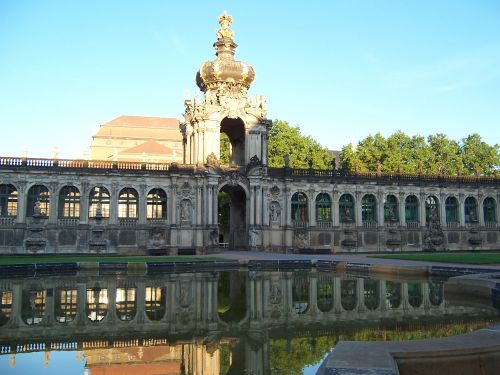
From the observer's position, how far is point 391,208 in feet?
179

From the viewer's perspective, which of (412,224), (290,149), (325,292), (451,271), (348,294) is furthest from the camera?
(290,149)

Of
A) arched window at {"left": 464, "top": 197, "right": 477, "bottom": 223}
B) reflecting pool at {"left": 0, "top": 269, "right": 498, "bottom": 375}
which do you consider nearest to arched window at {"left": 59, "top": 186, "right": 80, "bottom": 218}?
reflecting pool at {"left": 0, "top": 269, "right": 498, "bottom": 375}

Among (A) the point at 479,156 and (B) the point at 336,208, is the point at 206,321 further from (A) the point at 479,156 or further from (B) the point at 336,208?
(A) the point at 479,156

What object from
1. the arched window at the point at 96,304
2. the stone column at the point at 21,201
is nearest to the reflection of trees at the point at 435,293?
the arched window at the point at 96,304

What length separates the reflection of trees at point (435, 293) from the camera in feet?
57.8

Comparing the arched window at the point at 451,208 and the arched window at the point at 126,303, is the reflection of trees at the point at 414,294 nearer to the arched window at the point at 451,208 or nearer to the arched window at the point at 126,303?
the arched window at the point at 126,303

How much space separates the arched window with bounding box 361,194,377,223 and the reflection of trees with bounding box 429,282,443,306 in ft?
101

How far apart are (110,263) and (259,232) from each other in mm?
20025

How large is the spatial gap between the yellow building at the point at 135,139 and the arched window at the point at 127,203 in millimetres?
54279

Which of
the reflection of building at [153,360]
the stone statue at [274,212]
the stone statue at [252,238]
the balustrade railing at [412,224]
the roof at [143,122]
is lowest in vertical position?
the reflection of building at [153,360]

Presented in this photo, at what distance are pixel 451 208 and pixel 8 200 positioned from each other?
1780 inches

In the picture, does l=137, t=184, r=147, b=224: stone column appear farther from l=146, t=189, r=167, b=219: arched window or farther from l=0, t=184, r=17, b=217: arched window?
l=0, t=184, r=17, b=217: arched window

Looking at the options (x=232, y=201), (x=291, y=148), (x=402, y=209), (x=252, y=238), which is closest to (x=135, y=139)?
(x=291, y=148)

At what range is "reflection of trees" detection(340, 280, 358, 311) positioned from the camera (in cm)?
1692
